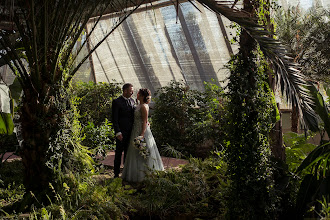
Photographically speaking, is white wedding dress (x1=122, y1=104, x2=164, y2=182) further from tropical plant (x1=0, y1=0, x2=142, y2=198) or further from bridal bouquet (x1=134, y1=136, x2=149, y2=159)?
tropical plant (x1=0, y1=0, x2=142, y2=198)

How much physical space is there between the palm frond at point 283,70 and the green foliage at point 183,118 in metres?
5.15

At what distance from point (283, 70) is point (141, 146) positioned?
2.83m

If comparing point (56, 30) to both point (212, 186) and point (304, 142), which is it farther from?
point (304, 142)

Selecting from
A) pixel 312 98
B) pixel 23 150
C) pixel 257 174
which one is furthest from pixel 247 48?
pixel 23 150

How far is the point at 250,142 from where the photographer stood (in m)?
3.98

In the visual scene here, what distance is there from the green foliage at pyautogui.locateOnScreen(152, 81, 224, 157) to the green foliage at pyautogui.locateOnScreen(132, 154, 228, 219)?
3829mm

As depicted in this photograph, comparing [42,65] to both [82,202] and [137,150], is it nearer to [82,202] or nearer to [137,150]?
[82,202]

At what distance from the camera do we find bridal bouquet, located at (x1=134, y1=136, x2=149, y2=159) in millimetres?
6195

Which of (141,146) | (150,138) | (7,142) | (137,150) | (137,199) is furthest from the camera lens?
(7,142)

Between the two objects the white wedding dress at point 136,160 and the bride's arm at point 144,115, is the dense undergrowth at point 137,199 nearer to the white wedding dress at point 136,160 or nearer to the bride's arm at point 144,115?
the white wedding dress at point 136,160

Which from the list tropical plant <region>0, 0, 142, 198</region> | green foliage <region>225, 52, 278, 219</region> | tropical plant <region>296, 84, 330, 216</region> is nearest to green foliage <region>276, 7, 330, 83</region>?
tropical plant <region>296, 84, 330, 216</region>

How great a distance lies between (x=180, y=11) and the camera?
398 inches

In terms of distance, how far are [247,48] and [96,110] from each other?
23.4 feet

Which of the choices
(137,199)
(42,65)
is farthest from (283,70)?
(42,65)
